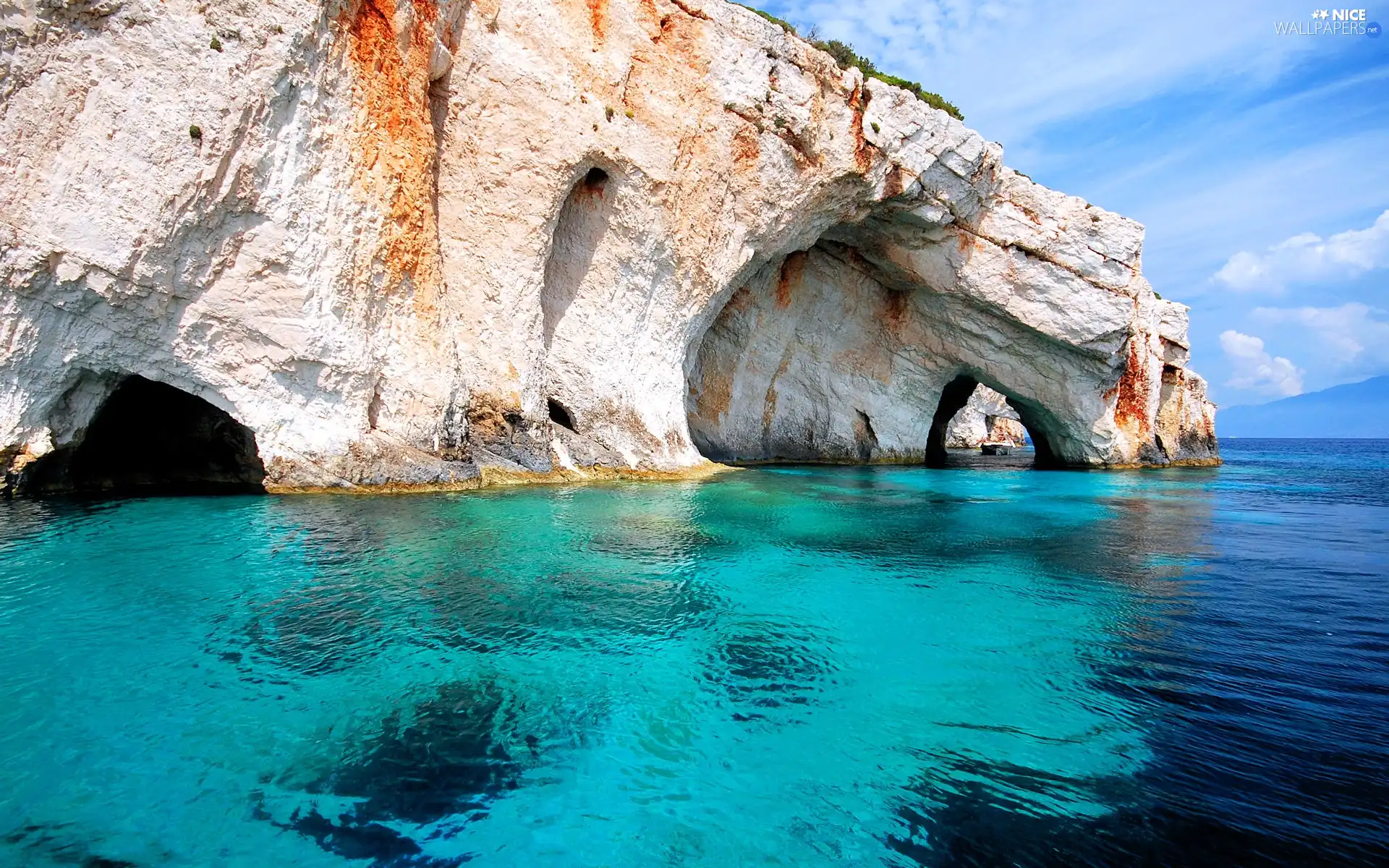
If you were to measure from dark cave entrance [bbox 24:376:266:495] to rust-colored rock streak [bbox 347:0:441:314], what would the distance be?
15.1 ft

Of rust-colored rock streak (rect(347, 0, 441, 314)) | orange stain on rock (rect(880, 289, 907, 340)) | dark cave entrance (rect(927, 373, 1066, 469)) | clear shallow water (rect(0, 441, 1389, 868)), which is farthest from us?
dark cave entrance (rect(927, 373, 1066, 469))

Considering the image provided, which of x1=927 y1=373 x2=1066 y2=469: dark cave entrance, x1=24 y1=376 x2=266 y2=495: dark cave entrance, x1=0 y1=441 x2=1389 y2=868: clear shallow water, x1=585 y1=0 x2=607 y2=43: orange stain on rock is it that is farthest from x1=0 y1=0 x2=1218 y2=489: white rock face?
x1=0 y1=441 x2=1389 y2=868: clear shallow water

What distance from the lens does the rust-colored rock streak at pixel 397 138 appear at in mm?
13227

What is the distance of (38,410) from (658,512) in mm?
9893

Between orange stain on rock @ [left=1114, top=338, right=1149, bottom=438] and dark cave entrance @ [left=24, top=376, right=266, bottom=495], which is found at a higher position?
orange stain on rock @ [left=1114, top=338, right=1149, bottom=438]

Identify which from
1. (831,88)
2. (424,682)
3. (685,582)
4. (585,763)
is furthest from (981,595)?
(831,88)

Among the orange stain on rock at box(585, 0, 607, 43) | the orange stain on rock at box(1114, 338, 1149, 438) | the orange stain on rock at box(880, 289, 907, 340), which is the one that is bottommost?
the orange stain on rock at box(1114, 338, 1149, 438)

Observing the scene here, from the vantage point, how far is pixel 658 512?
1246 centimetres

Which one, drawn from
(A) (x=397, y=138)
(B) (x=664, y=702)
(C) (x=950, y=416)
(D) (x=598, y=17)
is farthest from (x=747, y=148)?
(C) (x=950, y=416)

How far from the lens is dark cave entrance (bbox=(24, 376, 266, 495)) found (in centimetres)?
1330

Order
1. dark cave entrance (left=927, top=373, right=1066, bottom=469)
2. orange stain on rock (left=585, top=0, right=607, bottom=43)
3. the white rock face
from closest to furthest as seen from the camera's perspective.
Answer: the white rock face → orange stain on rock (left=585, top=0, right=607, bottom=43) → dark cave entrance (left=927, top=373, right=1066, bottom=469)

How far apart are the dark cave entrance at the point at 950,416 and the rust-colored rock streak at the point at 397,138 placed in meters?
21.4

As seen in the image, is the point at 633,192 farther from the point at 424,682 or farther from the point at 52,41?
the point at 424,682

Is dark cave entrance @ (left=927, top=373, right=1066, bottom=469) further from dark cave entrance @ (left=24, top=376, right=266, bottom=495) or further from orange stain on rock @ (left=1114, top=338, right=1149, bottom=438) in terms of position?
dark cave entrance @ (left=24, top=376, right=266, bottom=495)
